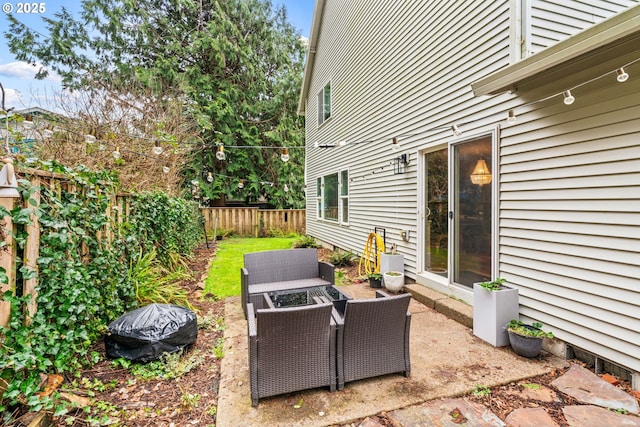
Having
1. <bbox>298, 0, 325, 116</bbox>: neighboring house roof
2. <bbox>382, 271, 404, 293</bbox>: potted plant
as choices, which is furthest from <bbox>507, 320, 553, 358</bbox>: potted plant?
<bbox>298, 0, 325, 116</bbox>: neighboring house roof

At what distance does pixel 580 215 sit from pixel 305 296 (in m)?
2.73

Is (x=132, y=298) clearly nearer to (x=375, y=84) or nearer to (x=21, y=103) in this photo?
(x=21, y=103)

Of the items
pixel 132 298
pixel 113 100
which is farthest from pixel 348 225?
pixel 113 100

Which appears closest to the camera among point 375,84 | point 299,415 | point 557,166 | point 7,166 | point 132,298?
point 7,166

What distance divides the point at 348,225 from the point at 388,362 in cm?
557

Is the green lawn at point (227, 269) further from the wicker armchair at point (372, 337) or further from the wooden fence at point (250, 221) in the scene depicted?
the wicker armchair at point (372, 337)

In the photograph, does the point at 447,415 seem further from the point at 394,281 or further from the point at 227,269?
the point at 227,269

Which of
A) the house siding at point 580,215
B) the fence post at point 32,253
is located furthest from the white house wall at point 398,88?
the fence post at point 32,253

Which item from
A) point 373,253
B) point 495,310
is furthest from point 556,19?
point 373,253

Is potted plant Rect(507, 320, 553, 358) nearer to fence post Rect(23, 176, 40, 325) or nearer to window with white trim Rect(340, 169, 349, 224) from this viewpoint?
fence post Rect(23, 176, 40, 325)

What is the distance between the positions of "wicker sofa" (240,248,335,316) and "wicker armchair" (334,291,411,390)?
1681 mm

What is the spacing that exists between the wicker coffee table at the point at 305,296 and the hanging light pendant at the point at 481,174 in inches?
82.7

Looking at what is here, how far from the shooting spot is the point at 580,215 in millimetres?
2781

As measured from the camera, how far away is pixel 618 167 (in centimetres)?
252
